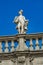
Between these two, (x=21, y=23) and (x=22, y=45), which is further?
(x=21, y=23)

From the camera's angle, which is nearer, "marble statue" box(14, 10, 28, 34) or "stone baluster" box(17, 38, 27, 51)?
"stone baluster" box(17, 38, 27, 51)

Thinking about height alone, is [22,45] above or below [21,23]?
below

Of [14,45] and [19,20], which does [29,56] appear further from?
[19,20]

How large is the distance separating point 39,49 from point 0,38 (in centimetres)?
205

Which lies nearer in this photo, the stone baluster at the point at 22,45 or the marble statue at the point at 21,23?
the stone baluster at the point at 22,45

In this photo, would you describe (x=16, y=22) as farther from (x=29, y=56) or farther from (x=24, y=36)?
(x=29, y=56)

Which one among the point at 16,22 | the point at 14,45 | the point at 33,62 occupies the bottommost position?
the point at 33,62

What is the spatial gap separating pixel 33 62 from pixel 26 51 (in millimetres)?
629

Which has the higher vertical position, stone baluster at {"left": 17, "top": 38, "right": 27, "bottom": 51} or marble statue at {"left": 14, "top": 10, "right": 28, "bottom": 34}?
marble statue at {"left": 14, "top": 10, "right": 28, "bottom": 34}

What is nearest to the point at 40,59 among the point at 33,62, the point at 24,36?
the point at 33,62

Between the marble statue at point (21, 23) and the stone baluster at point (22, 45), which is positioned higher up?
the marble statue at point (21, 23)

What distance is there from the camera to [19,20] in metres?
15.8

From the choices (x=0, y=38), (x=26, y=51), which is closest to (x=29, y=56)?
(x=26, y=51)

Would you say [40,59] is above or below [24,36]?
below
